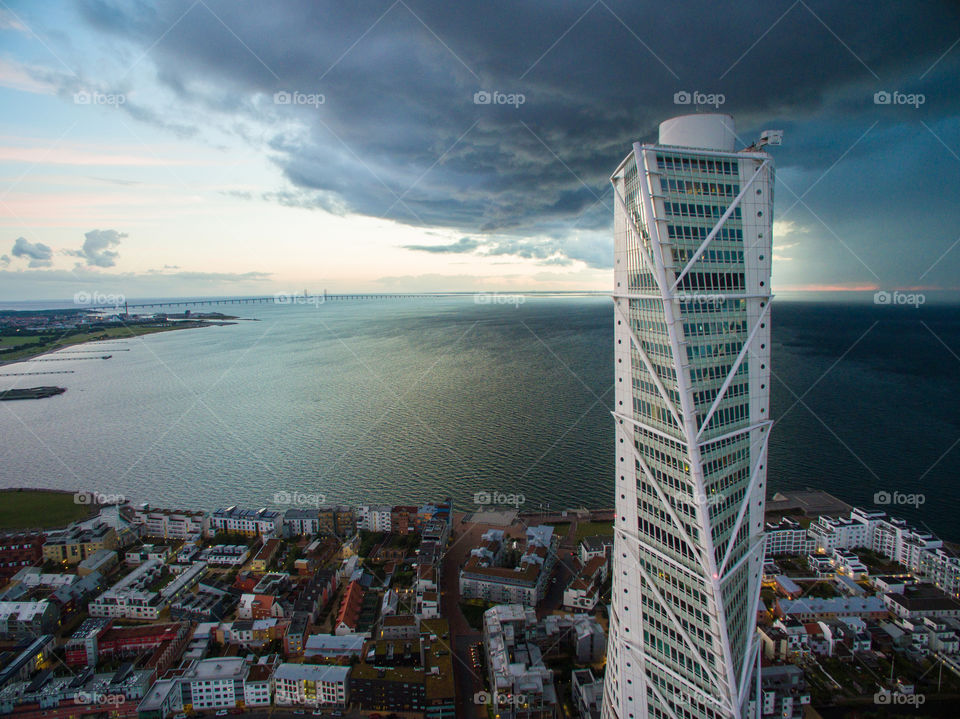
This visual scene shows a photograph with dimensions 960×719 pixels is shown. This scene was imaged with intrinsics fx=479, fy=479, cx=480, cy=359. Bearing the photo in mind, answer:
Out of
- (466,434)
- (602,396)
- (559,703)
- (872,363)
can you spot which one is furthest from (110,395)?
(872,363)

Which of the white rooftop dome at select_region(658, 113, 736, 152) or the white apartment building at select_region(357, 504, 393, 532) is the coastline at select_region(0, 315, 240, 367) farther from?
the white rooftop dome at select_region(658, 113, 736, 152)

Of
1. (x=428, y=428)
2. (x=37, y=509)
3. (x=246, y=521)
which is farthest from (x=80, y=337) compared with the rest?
(x=246, y=521)

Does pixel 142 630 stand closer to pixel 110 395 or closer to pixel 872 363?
pixel 110 395

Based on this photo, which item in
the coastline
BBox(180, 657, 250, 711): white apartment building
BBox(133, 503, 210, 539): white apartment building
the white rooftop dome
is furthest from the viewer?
the coastline

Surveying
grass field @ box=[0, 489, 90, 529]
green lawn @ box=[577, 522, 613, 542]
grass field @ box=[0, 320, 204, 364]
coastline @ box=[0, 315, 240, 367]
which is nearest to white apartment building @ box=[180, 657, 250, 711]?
green lawn @ box=[577, 522, 613, 542]

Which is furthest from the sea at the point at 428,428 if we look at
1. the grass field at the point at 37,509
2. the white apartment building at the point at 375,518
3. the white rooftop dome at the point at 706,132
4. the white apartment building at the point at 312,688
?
the white rooftop dome at the point at 706,132
